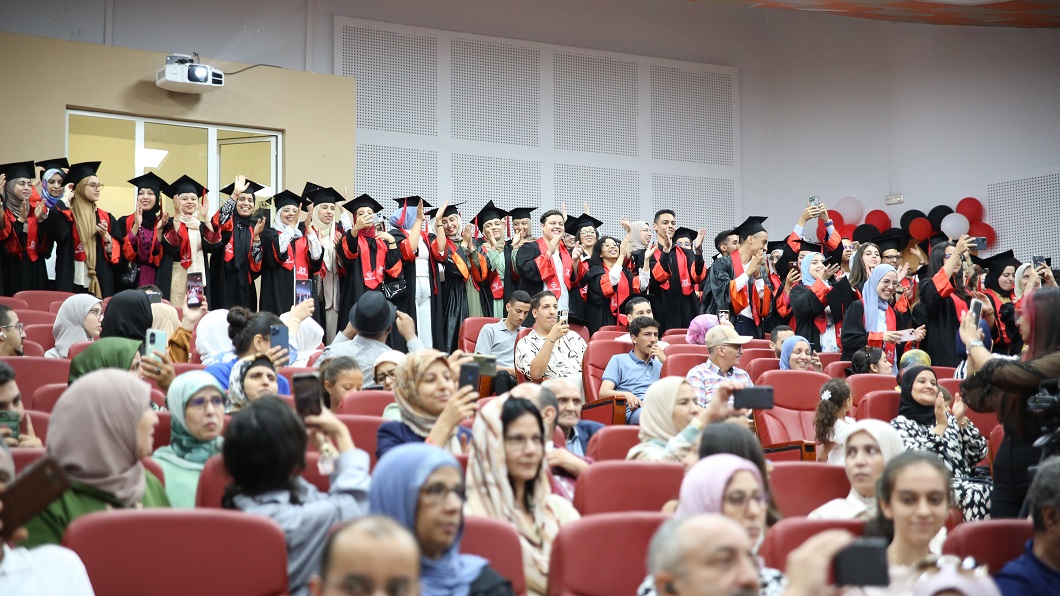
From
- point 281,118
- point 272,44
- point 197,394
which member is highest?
point 272,44

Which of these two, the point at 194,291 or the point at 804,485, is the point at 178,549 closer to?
the point at 804,485

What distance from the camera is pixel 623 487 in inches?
131

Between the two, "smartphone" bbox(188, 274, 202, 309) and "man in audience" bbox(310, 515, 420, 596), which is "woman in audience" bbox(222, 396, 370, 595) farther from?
"smartphone" bbox(188, 274, 202, 309)

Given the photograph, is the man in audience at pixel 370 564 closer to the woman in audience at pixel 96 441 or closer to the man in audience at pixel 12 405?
the woman in audience at pixel 96 441

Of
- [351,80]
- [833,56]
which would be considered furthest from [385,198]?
[833,56]

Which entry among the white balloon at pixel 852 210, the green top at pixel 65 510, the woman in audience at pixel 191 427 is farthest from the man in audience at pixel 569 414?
the white balloon at pixel 852 210

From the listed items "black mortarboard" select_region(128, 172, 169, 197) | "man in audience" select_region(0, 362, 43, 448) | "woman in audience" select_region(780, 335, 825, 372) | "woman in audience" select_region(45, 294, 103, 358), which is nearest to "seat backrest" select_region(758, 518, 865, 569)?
"man in audience" select_region(0, 362, 43, 448)

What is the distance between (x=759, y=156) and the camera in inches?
574

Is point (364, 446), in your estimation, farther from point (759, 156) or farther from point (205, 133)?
point (759, 156)

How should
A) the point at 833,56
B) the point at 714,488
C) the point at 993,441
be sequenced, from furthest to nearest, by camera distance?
the point at 833,56 → the point at 993,441 → the point at 714,488

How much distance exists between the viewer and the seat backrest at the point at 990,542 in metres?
2.89

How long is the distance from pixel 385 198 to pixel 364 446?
28.8 ft

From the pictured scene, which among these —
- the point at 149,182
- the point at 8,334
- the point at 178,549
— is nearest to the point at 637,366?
the point at 8,334

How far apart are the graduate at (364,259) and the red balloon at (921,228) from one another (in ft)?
21.8
